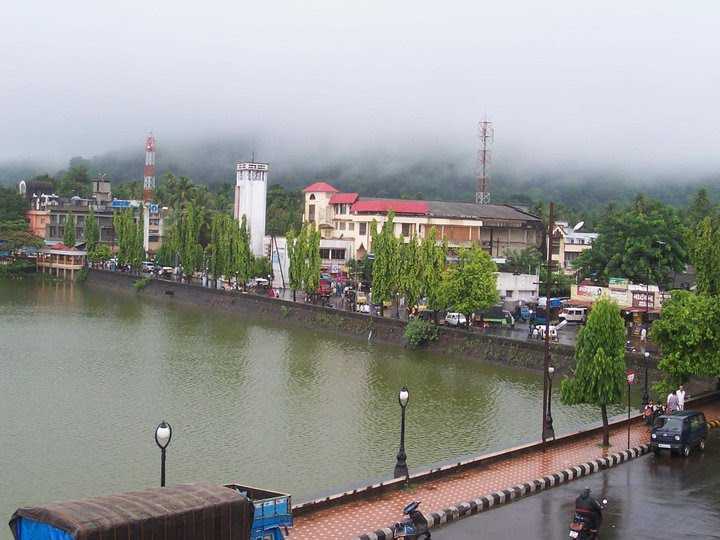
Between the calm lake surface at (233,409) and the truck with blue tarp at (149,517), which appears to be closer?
the truck with blue tarp at (149,517)

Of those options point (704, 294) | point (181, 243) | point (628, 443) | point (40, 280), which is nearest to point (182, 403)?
point (628, 443)

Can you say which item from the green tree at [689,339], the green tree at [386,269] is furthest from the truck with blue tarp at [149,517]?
the green tree at [386,269]

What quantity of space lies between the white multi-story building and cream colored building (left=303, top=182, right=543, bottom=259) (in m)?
4.01

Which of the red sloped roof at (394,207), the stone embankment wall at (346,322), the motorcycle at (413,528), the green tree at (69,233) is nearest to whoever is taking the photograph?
the motorcycle at (413,528)

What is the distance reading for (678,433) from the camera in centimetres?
2262

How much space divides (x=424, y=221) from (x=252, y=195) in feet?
56.3

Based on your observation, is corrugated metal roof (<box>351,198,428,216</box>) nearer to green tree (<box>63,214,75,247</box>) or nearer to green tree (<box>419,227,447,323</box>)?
green tree (<box>419,227,447,323</box>)

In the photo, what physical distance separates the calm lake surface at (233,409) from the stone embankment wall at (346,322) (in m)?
1.06

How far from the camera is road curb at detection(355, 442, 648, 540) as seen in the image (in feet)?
56.0

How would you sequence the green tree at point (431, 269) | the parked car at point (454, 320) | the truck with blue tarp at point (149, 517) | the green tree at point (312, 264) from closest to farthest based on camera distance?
1. the truck with blue tarp at point (149, 517)
2. the green tree at point (431, 269)
3. the parked car at point (454, 320)
4. the green tree at point (312, 264)

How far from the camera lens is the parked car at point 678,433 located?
2264 cm

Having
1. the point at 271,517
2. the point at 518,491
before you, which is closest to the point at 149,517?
the point at 271,517

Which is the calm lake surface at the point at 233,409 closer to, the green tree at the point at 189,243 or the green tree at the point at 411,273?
the green tree at the point at 411,273

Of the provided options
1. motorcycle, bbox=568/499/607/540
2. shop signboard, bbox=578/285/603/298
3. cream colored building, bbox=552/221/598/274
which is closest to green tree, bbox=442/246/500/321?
shop signboard, bbox=578/285/603/298
